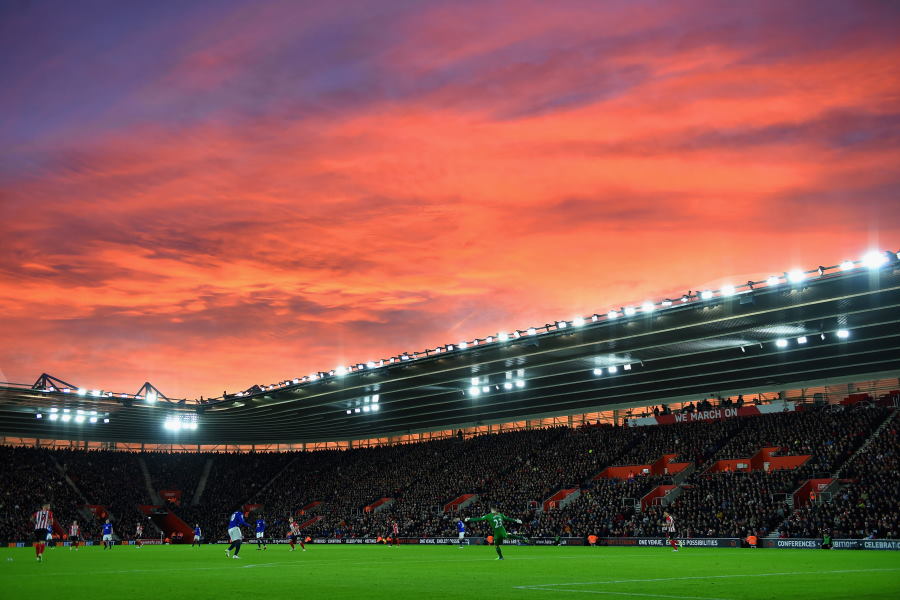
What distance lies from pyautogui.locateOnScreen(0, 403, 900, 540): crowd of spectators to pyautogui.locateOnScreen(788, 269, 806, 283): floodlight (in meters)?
12.3

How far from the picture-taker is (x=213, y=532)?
79.7m

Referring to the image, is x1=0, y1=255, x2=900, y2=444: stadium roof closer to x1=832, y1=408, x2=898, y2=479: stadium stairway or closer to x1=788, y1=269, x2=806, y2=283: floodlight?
x1=788, y1=269, x2=806, y2=283: floodlight

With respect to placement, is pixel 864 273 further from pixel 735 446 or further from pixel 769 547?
pixel 735 446

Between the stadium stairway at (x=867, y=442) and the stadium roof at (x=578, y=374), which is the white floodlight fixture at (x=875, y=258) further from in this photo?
the stadium stairway at (x=867, y=442)

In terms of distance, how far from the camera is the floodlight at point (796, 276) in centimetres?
3697

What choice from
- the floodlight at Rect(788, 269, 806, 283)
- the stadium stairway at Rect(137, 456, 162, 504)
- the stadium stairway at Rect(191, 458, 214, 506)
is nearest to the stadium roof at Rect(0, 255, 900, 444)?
the floodlight at Rect(788, 269, 806, 283)

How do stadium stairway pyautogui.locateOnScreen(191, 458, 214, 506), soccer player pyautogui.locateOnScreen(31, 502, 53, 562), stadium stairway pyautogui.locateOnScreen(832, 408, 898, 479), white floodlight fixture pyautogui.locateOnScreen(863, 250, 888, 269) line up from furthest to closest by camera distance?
stadium stairway pyautogui.locateOnScreen(191, 458, 214, 506), stadium stairway pyautogui.locateOnScreen(832, 408, 898, 479), white floodlight fixture pyautogui.locateOnScreen(863, 250, 888, 269), soccer player pyautogui.locateOnScreen(31, 502, 53, 562)

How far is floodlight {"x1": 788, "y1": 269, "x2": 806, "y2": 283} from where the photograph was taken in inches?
1455

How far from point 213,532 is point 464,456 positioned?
2625 cm

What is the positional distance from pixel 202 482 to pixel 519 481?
41512mm

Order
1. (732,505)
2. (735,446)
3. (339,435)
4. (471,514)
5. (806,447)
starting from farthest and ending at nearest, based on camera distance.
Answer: (339,435), (471,514), (735,446), (806,447), (732,505)

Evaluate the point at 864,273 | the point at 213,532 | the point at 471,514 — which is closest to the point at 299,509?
the point at 213,532

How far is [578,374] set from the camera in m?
59.4

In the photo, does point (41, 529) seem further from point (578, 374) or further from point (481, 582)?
point (578, 374)
